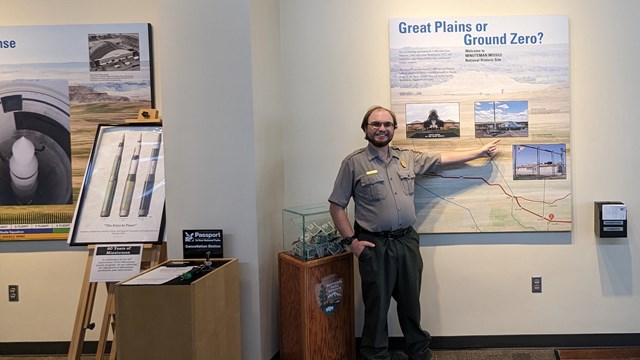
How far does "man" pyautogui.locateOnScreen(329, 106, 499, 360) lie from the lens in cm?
253

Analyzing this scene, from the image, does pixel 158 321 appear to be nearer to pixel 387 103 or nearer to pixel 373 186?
pixel 373 186

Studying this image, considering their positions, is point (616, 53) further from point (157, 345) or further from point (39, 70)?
point (39, 70)

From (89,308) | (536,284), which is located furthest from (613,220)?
(89,308)

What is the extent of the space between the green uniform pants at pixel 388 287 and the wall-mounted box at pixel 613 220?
1270 millimetres

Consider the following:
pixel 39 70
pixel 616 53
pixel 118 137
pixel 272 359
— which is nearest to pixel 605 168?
pixel 616 53

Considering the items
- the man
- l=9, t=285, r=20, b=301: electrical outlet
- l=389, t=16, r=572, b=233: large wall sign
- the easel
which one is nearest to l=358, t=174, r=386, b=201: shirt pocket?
the man

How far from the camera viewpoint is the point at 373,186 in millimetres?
2541

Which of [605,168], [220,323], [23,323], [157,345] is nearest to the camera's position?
[157,345]

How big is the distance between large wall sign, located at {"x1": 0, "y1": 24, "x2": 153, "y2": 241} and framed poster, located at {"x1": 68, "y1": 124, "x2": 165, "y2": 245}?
1.42 feet

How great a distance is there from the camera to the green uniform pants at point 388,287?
2533mm

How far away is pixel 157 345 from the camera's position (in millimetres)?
1869

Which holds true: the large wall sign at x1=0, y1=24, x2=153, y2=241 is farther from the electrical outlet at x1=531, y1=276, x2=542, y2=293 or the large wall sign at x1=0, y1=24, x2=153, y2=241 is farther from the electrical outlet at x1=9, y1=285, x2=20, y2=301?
the electrical outlet at x1=531, y1=276, x2=542, y2=293

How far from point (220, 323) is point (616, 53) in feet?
9.90

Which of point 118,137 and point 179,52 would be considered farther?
point 118,137
